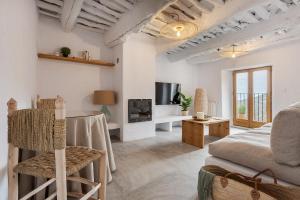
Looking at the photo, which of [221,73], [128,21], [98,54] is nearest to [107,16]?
[128,21]

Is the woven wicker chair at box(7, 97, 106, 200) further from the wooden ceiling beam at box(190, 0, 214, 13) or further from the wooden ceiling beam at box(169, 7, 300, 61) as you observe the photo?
the wooden ceiling beam at box(169, 7, 300, 61)

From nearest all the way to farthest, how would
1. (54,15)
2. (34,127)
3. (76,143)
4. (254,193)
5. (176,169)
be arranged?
1. (34,127)
2. (254,193)
3. (76,143)
4. (176,169)
5. (54,15)

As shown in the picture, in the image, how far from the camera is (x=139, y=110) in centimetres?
434

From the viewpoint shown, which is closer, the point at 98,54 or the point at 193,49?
the point at 98,54

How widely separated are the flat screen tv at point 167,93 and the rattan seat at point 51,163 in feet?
13.4

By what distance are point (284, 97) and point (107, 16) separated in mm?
4876

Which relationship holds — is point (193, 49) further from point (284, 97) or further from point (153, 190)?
point (153, 190)

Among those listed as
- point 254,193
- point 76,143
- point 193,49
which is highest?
point 193,49

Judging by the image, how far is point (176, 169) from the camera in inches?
97.8

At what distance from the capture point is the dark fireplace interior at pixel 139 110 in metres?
4.17

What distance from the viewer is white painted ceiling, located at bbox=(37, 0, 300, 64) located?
2.70 meters

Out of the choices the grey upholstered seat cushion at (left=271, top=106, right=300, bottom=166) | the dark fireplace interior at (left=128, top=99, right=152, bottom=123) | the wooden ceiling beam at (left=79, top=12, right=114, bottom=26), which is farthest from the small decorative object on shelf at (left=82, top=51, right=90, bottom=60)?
the grey upholstered seat cushion at (left=271, top=106, right=300, bottom=166)

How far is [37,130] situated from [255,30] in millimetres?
4067

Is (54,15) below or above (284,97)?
above
